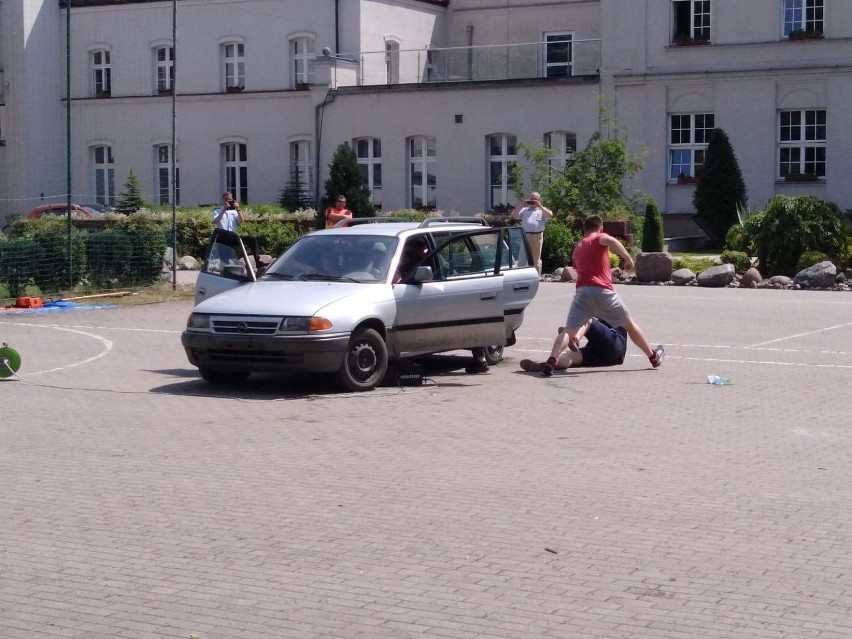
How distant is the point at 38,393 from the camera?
13125mm

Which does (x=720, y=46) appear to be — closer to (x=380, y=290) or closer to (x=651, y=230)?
(x=651, y=230)

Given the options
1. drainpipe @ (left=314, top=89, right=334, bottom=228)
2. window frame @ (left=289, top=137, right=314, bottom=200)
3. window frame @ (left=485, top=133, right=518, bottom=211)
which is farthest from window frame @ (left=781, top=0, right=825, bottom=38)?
window frame @ (left=289, top=137, right=314, bottom=200)

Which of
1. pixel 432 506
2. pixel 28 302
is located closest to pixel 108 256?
pixel 28 302

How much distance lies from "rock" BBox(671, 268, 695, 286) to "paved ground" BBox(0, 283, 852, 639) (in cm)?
1385

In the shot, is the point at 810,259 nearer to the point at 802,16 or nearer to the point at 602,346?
the point at 802,16

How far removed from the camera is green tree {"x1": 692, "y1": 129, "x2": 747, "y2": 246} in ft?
128

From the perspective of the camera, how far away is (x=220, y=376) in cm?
1383

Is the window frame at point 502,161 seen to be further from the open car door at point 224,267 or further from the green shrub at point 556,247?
the open car door at point 224,267

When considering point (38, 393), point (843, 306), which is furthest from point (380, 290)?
point (843, 306)

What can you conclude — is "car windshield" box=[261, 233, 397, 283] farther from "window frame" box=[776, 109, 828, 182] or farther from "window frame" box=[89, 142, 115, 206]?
"window frame" box=[89, 142, 115, 206]

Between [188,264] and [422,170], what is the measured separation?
14.0 meters

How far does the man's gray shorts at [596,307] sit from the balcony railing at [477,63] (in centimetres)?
2787

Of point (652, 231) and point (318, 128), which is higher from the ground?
point (318, 128)

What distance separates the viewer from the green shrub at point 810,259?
28.0 m
